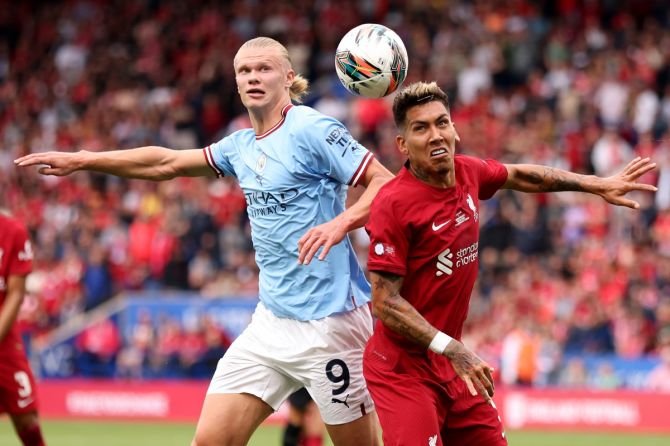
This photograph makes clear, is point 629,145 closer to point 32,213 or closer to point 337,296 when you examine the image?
point 32,213

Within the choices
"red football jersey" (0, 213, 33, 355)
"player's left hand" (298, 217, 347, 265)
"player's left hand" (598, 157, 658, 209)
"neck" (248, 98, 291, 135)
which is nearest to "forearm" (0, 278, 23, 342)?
"red football jersey" (0, 213, 33, 355)

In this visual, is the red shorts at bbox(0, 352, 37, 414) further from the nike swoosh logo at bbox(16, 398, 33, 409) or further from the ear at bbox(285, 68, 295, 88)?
the ear at bbox(285, 68, 295, 88)

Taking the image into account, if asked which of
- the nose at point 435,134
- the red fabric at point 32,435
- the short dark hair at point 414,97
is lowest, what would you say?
the red fabric at point 32,435

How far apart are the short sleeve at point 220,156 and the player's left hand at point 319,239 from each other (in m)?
1.22

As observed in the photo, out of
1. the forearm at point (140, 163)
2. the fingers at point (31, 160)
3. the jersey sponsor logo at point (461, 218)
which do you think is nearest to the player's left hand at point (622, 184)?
the jersey sponsor logo at point (461, 218)

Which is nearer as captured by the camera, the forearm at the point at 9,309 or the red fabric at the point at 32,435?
the forearm at the point at 9,309

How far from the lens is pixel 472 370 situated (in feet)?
20.0

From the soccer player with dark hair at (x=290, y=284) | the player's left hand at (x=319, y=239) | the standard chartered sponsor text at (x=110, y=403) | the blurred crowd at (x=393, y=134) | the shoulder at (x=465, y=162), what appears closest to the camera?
the player's left hand at (x=319, y=239)

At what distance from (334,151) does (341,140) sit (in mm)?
74

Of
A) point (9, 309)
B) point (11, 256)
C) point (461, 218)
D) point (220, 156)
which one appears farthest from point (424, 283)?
point (11, 256)

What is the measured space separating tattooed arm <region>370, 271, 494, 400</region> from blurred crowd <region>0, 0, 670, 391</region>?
A: 10930 mm

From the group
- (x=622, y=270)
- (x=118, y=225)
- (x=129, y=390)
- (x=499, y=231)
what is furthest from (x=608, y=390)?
(x=118, y=225)

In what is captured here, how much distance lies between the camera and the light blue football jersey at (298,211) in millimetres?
7141

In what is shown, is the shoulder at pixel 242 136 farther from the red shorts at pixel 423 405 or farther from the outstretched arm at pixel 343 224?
the red shorts at pixel 423 405
